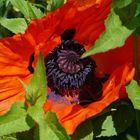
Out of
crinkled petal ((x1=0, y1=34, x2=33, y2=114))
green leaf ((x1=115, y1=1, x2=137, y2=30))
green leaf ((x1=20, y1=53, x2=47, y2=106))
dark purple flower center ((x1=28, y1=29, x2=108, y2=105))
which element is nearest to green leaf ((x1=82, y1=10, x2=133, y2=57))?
green leaf ((x1=115, y1=1, x2=137, y2=30))

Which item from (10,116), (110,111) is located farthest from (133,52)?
(10,116)

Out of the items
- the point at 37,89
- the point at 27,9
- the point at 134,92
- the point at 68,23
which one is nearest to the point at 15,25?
the point at 27,9

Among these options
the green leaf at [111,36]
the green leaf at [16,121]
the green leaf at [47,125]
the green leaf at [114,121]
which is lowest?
the green leaf at [114,121]

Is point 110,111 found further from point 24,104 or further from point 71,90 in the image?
point 24,104

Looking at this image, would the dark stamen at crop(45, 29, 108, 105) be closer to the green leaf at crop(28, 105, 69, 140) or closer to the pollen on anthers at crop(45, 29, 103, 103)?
the pollen on anthers at crop(45, 29, 103, 103)

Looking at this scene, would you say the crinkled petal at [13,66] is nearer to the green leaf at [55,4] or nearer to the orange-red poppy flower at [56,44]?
the orange-red poppy flower at [56,44]

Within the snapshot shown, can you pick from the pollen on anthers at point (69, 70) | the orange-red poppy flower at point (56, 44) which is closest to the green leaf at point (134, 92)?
the orange-red poppy flower at point (56, 44)

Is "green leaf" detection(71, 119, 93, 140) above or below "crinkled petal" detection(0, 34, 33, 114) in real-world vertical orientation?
below
